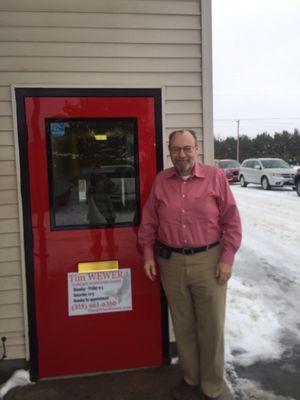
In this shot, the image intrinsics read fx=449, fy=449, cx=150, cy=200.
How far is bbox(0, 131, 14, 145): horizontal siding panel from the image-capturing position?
10.6ft

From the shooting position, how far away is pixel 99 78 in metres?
3.27

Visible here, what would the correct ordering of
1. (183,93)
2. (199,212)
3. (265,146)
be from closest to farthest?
(199,212) < (183,93) < (265,146)

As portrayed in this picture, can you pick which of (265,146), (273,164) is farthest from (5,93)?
(265,146)

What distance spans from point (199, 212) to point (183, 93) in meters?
1.07

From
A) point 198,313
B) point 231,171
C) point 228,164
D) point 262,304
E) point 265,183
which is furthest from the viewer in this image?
point 228,164

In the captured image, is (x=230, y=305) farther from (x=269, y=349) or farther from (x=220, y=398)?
(x=220, y=398)

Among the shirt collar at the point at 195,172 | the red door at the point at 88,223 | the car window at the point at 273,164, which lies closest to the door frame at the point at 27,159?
the red door at the point at 88,223

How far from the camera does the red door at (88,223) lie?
325 cm

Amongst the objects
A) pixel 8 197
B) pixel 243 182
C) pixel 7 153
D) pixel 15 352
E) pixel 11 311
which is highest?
pixel 7 153

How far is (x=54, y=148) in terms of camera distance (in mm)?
3262

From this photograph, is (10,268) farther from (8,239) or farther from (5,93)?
(5,93)

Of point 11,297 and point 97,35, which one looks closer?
point 97,35

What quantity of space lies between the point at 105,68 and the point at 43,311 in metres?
1.86

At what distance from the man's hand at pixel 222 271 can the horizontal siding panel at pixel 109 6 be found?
6.22 feet
